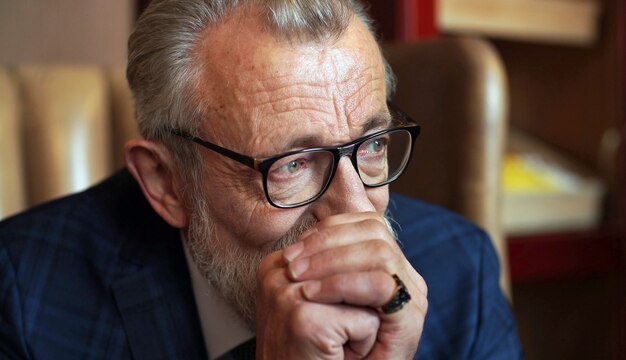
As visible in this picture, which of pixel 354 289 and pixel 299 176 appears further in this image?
pixel 299 176

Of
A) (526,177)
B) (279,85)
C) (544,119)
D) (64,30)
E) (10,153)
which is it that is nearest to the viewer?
(279,85)

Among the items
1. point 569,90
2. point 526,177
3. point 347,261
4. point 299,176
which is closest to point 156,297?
point 299,176

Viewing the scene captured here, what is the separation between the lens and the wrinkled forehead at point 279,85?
1077mm

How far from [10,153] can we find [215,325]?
28.2 inches

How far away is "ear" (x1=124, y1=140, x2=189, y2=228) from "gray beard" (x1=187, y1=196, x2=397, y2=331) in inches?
1.6

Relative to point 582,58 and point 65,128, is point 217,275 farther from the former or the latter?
point 582,58

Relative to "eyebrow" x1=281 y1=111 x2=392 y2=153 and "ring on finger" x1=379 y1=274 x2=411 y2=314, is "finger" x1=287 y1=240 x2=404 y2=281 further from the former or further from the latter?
"eyebrow" x1=281 y1=111 x2=392 y2=153

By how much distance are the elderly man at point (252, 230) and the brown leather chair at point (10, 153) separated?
0.38 metres

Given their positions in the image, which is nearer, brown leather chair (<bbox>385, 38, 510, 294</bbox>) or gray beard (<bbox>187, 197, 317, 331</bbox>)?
gray beard (<bbox>187, 197, 317, 331</bbox>)

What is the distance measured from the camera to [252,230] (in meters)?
1.13

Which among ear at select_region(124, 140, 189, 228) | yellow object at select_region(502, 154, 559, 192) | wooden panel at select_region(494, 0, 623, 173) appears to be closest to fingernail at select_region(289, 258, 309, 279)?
ear at select_region(124, 140, 189, 228)

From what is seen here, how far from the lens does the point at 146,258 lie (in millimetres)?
1312

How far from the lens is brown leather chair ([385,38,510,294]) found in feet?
5.11

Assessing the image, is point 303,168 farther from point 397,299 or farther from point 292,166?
point 397,299
